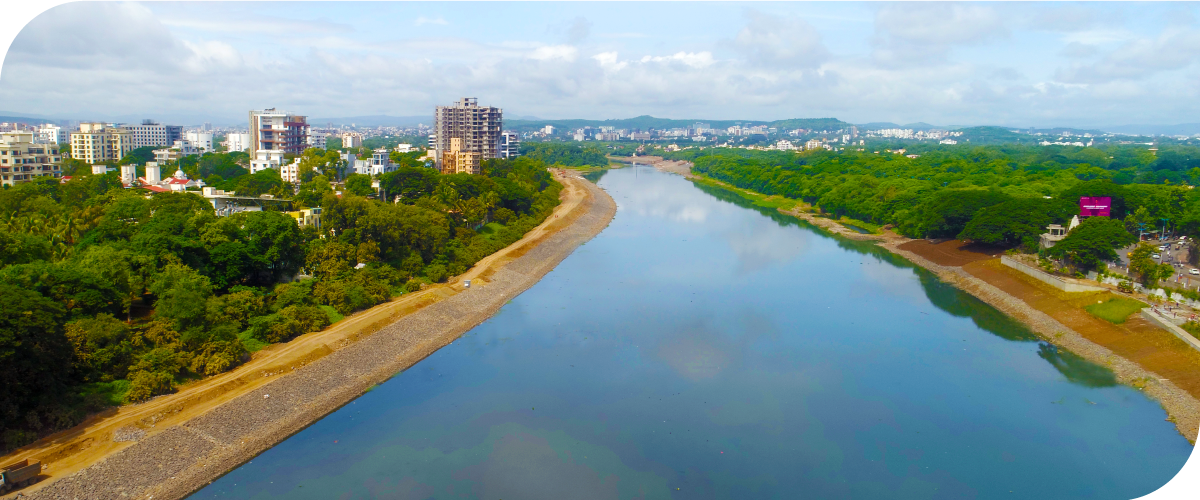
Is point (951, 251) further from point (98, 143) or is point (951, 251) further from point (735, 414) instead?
point (98, 143)

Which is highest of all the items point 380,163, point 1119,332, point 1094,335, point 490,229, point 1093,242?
point 380,163

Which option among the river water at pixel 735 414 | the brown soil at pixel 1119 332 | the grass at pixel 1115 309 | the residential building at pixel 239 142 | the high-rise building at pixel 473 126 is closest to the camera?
the river water at pixel 735 414

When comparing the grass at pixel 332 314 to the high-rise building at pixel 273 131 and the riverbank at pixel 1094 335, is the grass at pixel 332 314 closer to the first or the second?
the riverbank at pixel 1094 335

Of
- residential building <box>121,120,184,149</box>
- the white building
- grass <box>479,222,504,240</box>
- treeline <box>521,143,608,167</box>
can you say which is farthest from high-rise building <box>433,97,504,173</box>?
residential building <box>121,120,184,149</box>

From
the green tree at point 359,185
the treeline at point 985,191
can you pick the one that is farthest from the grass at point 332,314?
the treeline at point 985,191

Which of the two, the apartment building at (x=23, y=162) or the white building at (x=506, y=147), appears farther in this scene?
the white building at (x=506, y=147)

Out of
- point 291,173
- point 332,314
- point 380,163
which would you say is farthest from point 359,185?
point 332,314

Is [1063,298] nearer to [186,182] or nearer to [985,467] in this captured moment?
[985,467]
